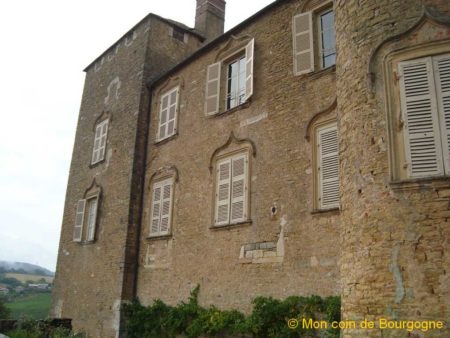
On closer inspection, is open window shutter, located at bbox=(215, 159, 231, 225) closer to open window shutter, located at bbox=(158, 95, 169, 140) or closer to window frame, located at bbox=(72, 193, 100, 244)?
open window shutter, located at bbox=(158, 95, 169, 140)

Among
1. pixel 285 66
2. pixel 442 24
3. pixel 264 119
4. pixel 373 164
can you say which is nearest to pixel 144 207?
pixel 264 119

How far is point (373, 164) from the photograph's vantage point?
17.8 ft

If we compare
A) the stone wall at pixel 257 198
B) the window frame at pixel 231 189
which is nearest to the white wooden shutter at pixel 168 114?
the stone wall at pixel 257 198

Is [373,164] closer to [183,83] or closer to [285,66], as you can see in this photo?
[285,66]

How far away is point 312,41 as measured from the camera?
902 cm

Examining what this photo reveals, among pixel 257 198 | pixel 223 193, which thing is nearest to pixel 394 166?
pixel 257 198

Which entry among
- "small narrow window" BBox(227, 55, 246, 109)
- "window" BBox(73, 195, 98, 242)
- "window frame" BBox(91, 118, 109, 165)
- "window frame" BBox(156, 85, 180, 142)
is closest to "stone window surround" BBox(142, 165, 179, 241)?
"window frame" BBox(156, 85, 180, 142)

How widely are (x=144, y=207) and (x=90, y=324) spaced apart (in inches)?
148

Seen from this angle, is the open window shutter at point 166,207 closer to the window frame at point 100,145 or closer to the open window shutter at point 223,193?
the open window shutter at point 223,193

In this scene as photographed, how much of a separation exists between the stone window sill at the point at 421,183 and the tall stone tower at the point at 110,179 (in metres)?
8.62

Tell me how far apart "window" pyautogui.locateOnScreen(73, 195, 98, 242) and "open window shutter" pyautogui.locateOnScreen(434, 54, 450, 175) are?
1113 centimetres

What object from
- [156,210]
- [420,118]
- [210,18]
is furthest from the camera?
[210,18]

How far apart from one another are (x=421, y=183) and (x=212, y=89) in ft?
23.1

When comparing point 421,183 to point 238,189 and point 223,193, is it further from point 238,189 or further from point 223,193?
point 223,193
